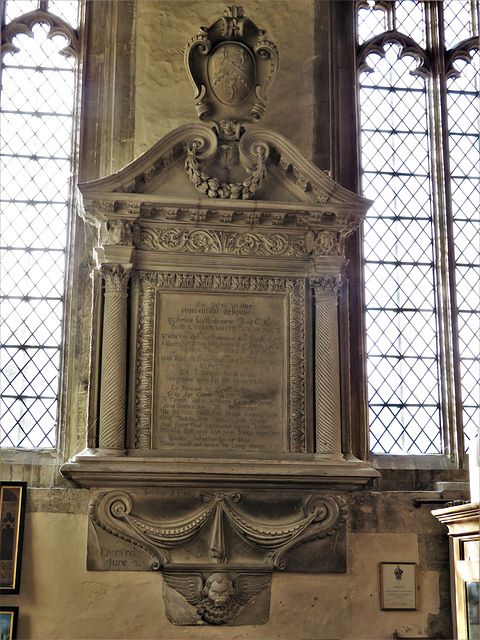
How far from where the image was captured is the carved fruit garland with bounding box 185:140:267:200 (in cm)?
672

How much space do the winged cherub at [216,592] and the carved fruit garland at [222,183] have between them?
2832 millimetres

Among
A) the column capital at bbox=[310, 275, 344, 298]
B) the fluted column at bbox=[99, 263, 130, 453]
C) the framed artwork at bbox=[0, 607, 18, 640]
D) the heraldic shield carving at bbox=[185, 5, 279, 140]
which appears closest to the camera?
the framed artwork at bbox=[0, 607, 18, 640]

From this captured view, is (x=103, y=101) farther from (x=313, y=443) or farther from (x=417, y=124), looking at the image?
(x=313, y=443)

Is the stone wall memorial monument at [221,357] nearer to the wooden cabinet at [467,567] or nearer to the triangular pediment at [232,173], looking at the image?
the triangular pediment at [232,173]

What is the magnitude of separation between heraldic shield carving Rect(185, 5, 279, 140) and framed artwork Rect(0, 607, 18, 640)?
3.86 metres

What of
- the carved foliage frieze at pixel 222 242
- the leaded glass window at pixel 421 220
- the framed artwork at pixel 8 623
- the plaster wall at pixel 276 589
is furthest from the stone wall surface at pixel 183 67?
the framed artwork at pixel 8 623

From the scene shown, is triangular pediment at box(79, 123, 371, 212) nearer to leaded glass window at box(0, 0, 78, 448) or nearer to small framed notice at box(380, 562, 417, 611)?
leaded glass window at box(0, 0, 78, 448)

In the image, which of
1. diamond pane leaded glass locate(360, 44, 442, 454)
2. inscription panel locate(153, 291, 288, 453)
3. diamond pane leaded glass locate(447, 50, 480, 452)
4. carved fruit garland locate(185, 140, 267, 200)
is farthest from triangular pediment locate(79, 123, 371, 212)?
diamond pane leaded glass locate(447, 50, 480, 452)

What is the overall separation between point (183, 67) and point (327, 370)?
2984mm

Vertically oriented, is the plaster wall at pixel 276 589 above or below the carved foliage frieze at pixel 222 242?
below

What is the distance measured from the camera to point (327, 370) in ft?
21.7

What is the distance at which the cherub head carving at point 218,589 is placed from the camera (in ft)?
19.9

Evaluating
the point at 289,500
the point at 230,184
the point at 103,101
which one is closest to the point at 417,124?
the point at 230,184

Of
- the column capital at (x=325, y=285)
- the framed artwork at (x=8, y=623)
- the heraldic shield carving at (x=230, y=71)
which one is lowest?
the framed artwork at (x=8, y=623)
